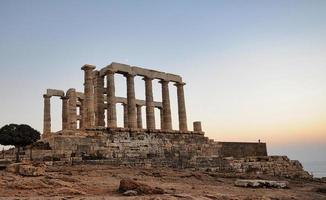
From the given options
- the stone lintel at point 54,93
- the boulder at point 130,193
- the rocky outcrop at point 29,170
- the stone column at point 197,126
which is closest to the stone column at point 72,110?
the stone lintel at point 54,93

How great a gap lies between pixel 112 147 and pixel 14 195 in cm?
1676

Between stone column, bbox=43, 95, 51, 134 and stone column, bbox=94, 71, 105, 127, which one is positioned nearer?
stone column, bbox=94, 71, 105, 127

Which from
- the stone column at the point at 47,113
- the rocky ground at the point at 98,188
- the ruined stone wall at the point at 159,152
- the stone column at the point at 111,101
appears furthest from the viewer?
the stone column at the point at 47,113

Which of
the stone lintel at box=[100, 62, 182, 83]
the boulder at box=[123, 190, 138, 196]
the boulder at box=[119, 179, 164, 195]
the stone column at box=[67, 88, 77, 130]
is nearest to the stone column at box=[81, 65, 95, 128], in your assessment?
the stone lintel at box=[100, 62, 182, 83]

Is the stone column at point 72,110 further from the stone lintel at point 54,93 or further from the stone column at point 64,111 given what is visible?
the stone lintel at point 54,93

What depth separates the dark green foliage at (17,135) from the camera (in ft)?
66.5

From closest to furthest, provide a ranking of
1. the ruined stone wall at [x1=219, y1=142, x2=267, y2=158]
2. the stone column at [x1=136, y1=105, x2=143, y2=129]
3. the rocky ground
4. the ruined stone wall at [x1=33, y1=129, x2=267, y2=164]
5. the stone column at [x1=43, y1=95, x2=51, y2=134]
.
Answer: the rocky ground → the ruined stone wall at [x1=33, y1=129, x2=267, y2=164] → the ruined stone wall at [x1=219, y1=142, x2=267, y2=158] → the stone column at [x1=43, y1=95, x2=51, y2=134] → the stone column at [x1=136, y1=105, x2=143, y2=129]

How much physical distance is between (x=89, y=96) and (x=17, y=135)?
11.8 metres

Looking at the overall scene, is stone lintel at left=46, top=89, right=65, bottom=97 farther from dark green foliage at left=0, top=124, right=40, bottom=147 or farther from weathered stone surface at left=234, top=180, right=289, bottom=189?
weathered stone surface at left=234, top=180, right=289, bottom=189

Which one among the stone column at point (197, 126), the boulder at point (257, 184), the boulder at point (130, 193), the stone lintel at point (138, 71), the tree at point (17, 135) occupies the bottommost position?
the boulder at point (257, 184)

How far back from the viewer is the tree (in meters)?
20.3

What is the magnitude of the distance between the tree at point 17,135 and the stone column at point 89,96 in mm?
10214

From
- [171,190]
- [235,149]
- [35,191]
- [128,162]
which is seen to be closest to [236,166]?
[235,149]

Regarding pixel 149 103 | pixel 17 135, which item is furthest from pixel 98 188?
pixel 149 103
